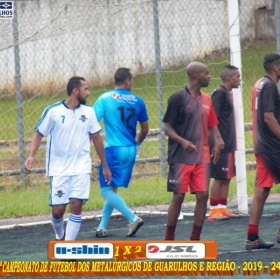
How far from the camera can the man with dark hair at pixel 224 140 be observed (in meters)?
12.2

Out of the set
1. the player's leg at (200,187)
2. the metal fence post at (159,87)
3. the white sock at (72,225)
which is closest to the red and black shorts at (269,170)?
the player's leg at (200,187)

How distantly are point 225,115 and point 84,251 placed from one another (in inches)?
159

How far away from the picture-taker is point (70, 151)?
960 centimetres

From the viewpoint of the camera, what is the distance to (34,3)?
1577 centimetres

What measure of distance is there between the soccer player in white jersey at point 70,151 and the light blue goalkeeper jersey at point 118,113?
1.55m

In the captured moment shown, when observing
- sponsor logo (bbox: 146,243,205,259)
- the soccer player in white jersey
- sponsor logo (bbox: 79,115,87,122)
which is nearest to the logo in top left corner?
the soccer player in white jersey

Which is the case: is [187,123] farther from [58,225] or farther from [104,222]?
[104,222]

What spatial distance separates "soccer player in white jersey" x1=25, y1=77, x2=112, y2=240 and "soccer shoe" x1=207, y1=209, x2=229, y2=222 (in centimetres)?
311

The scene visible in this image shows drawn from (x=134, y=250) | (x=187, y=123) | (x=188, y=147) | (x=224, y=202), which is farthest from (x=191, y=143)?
(x=224, y=202)

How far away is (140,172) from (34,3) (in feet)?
11.2

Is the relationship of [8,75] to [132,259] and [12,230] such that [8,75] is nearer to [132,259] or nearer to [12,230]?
[12,230]

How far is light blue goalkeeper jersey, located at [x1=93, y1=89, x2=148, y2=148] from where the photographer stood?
36.9 feet

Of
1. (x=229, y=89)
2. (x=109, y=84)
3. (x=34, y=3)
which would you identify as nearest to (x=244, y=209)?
(x=229, y=89)

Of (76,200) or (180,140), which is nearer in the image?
(76,200)
